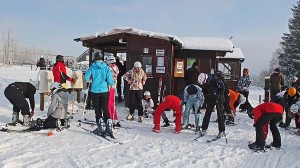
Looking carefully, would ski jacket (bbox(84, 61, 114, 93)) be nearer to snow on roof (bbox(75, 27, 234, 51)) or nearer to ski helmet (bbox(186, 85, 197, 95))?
ski helmet (bbox(186, 85, 197, 95))

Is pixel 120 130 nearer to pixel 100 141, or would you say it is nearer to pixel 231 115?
pixel 100 141

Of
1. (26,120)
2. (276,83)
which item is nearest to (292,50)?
(276,83)

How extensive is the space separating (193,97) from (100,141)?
10.0ft

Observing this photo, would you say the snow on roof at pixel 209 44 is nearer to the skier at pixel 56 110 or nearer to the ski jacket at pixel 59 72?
the ski jacket at pixel 59 72

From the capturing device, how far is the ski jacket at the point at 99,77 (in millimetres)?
7407

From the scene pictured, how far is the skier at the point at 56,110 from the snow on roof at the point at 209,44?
→ 6.92 m

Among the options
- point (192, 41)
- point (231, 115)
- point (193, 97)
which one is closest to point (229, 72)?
point (192, 41)

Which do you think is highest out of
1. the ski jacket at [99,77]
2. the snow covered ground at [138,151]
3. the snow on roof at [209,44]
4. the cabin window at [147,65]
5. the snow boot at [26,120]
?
the snow on roof at [209,44]

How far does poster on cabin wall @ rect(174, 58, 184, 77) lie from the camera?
13250 millimetres

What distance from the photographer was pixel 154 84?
12594 millimetres

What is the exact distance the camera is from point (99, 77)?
295 inches

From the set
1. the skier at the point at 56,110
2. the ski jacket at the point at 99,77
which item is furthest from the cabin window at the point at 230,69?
the skier at the point at 56,110

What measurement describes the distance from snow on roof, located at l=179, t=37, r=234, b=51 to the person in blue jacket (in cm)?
651

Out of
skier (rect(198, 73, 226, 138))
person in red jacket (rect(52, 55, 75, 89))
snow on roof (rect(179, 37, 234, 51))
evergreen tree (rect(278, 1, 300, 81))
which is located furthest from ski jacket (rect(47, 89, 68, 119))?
evergreen tree (rect(278, 1, 300, 81))
